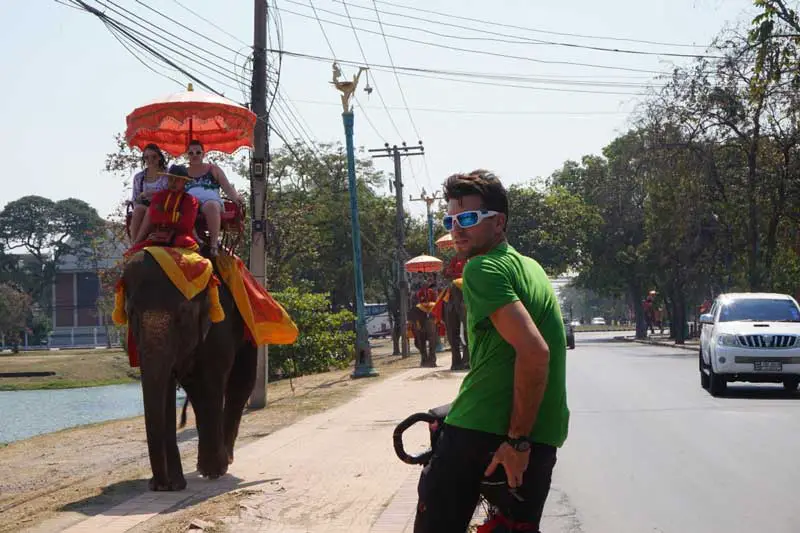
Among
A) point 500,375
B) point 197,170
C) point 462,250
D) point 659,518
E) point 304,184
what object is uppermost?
point 304,184

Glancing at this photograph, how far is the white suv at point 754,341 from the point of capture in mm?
18312

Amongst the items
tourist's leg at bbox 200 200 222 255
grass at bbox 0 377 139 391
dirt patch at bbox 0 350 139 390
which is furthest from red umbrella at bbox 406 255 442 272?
tourist's leg at bbox 200 200 222 255

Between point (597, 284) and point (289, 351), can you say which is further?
point (597, 284)

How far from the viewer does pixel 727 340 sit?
18703 millimetres

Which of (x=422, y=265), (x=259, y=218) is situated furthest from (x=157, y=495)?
(x=422, y=265)

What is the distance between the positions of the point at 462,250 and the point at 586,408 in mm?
13374

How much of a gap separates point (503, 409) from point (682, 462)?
7.50 meters

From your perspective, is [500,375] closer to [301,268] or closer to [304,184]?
[301,268]

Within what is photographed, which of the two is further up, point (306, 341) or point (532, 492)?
point (306, 341)

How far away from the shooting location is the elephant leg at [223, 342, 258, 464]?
11.2 metres

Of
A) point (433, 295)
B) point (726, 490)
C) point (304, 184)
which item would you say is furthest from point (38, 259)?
point (726, 490)

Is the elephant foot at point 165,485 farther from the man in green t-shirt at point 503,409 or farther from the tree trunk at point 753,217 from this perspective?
the tree trunk at point 753,217

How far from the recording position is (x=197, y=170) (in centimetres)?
1049

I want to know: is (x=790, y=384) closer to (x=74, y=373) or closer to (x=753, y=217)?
(x=753, y=217)
